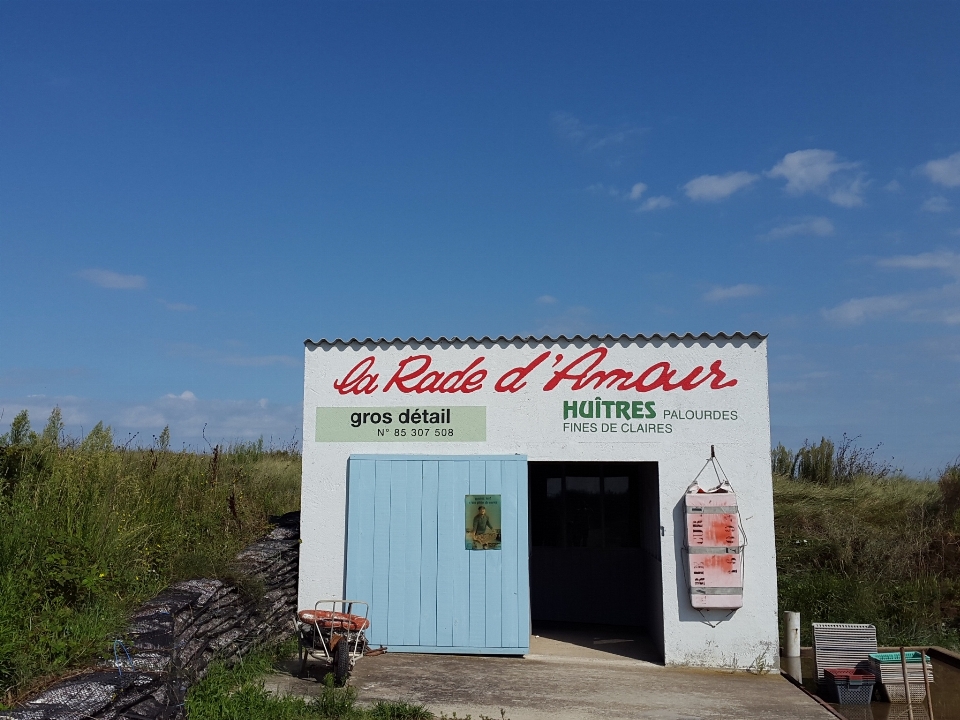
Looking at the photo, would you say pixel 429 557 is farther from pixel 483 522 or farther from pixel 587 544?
pixel 587 544

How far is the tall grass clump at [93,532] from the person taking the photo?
6223 millimetres

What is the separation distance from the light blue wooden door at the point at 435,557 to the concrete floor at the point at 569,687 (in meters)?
0.32

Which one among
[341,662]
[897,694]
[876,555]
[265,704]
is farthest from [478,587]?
[876,555]

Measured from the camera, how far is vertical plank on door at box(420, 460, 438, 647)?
10195 mm

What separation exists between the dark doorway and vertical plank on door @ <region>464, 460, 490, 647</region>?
3.30 meters

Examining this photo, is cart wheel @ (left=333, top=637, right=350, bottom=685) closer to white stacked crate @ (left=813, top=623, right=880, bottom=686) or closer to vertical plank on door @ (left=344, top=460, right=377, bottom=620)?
vertical plank on door @ (left=344, top=460, right=377, bottom=620)

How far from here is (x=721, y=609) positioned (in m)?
9.81

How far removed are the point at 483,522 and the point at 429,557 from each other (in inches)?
33.7

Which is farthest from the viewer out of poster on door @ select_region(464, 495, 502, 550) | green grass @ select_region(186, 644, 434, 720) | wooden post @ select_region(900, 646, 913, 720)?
poster on door @ select_region(464, 495, 502, 550)

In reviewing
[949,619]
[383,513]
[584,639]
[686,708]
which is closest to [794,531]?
[949,619]

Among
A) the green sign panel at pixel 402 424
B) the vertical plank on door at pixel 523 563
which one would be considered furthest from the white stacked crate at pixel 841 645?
the green sign panel at pixel 402 424

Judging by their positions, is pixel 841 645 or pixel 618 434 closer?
pixel 841 645

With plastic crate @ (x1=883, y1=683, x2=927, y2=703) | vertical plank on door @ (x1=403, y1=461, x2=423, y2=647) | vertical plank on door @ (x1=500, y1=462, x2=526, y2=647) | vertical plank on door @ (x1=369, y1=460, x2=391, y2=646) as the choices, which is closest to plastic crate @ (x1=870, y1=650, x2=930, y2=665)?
plastic crate @ (x1=883, y1=683, x2=927, y2=703)

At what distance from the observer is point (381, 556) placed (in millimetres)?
10391
